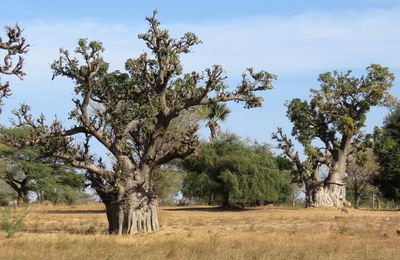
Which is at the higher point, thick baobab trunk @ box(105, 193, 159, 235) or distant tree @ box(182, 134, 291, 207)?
distant tree @ box(182, 134, 291, 207)

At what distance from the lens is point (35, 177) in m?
55.2

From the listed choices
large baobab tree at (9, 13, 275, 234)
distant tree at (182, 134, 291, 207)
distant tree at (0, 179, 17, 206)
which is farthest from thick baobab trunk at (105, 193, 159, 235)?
distant tree at (0, 179, 17, 206)

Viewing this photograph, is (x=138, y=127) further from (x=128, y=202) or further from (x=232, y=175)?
(x=232, y=175)

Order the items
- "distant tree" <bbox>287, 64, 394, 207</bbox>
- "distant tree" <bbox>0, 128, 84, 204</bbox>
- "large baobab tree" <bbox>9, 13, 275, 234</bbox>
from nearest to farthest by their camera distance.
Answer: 1. "large baobab tree" <bbox>9, 13, 275, 234</bbox>
2. "distant tree" <bbox>287, 64, 394, 207</bbox>
3. "distant tree" <bbox>0, 128, 84, 204</bbox>

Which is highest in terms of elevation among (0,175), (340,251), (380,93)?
(380,93)

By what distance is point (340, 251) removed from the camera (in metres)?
13.4

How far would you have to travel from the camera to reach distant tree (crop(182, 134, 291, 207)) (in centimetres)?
4438

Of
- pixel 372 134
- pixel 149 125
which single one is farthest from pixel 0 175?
pixel 149 125

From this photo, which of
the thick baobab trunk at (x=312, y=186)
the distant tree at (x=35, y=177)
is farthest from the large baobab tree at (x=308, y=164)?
the distant tree at (x=35, y=177)

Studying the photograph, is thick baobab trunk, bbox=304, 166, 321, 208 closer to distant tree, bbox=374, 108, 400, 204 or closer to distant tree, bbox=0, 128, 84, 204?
distant tree, bbox=374, 108, 400, 204

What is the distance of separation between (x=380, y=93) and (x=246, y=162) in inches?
423

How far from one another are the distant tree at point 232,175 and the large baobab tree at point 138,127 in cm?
2101

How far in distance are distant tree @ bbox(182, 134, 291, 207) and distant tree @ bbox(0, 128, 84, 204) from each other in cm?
1355

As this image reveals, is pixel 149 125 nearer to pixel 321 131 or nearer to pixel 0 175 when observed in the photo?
pixel 321 131
